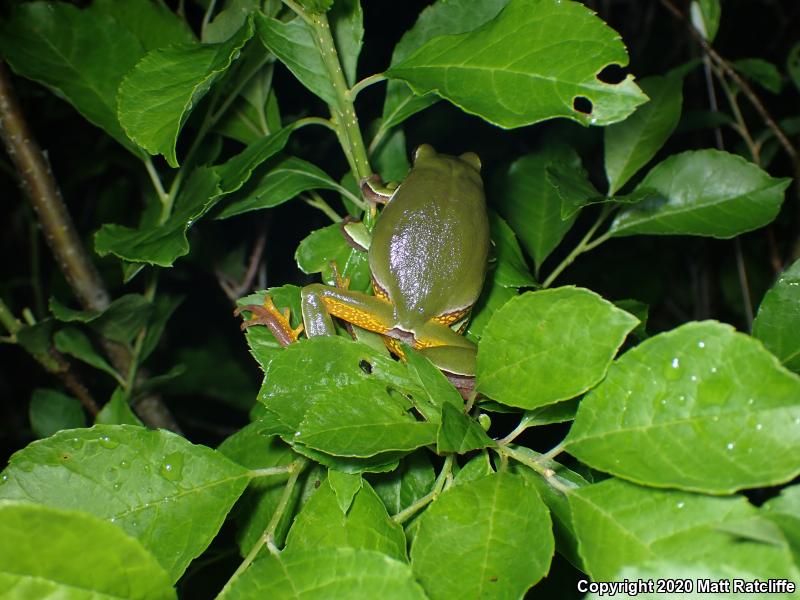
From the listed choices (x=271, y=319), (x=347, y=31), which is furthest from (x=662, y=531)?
(x=347, y=31)

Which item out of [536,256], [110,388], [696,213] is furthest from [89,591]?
[110,388]

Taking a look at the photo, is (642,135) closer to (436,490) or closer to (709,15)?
(709,15)

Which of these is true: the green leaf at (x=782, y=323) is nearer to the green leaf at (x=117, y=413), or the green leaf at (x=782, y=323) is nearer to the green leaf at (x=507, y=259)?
the green leaf at (x=507, y=259)

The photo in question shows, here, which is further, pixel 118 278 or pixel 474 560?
pixel 118 278

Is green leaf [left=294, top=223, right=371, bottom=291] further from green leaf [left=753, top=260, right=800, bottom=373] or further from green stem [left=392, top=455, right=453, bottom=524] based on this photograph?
green leaf [left=753, top=260, right=800, bottom=373]

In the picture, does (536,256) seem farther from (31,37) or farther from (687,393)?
(31,37)

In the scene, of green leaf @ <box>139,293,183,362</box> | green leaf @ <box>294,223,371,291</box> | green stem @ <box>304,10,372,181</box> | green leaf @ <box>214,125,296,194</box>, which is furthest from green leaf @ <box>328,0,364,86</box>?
green leaf @ <box>139,293,183,362</box>

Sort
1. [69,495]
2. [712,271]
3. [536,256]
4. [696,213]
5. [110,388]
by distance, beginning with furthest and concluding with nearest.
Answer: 1. [712,271]
2. [110,388]
3. [536,256]
4. [696,213]
5. [69,495]
